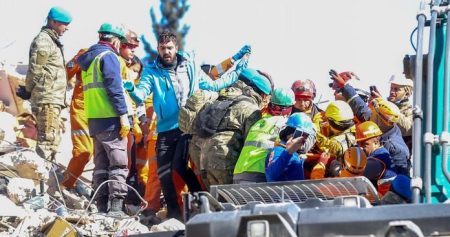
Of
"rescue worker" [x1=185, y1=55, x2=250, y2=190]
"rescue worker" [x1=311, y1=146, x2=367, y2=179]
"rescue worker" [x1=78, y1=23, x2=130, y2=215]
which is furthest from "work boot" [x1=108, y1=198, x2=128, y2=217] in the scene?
"rescue worker" [x1=311, y1=146, x2=367, y2=179]

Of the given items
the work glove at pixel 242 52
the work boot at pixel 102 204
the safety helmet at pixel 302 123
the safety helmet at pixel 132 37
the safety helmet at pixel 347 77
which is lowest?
the work boot at pixel 102 204

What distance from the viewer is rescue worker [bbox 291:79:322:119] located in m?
12.2

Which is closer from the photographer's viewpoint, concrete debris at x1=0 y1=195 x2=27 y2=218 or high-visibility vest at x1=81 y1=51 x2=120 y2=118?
concrete debris at x1=0 y1=195 x2=27 y2=218

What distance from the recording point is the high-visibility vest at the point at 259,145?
10977mm

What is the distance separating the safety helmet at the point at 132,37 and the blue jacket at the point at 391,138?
122 inches

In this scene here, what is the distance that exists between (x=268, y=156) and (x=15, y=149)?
429 centimetres

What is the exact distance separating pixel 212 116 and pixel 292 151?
174 cm

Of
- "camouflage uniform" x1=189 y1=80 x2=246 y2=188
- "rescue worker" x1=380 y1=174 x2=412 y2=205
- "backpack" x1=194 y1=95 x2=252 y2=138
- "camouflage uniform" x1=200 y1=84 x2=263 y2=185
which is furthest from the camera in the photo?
"camouflage uniform" x1=189 y1=80 x2=246 y2=188

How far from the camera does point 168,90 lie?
12.6m

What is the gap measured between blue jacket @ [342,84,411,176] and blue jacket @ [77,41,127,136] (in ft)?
8.04

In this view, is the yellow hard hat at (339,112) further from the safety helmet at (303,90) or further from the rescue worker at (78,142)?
the rescue worker at (78,142)

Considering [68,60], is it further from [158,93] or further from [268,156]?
[268,156]

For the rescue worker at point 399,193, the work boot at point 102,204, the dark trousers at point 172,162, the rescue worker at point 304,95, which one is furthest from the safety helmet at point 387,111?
the work boot at point 102,204

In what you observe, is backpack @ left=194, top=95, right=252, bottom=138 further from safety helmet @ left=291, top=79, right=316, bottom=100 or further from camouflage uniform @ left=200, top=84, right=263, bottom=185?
safety helmet @ left=291, top=79, right=316, bottom=100
